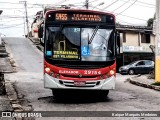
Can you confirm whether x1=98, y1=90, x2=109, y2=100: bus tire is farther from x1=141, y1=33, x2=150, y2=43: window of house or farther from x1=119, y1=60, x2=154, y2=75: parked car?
x1=141, y1=33, x2=150, y2=43: window of house

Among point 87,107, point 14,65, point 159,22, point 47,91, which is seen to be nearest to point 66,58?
point 87,107

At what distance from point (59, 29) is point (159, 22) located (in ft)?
26.4

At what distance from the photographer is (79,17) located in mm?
12977

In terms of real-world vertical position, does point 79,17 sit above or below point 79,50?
above

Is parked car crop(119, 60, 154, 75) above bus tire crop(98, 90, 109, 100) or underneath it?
underneath

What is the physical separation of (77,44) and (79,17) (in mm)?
1002

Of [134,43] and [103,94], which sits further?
[134,43]

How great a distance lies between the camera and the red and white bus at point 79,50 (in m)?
12.5

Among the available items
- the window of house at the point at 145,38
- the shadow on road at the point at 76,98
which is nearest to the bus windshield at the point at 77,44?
the shadow on road at the point at 76,98

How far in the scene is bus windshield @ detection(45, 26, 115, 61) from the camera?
41.4 ft

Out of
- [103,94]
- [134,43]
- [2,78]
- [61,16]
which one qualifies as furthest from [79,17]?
[134,43]

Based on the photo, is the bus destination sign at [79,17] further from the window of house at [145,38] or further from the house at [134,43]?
the window of house at [145,38]

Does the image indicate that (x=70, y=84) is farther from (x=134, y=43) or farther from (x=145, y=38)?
(x=145, y=38)

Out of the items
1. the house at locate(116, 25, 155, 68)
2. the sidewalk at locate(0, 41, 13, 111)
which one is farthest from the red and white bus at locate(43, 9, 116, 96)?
the house at locate(116, 25, 155, 68)
